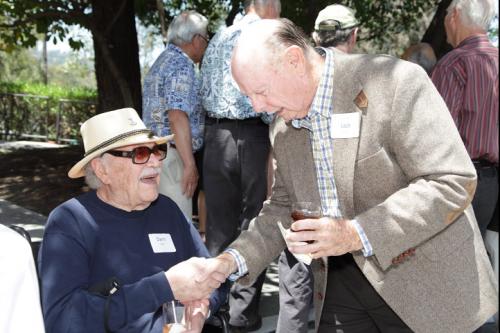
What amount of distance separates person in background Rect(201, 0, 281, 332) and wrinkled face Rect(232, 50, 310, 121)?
6.50ft

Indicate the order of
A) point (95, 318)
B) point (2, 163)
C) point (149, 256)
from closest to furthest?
1. point (95, 318)
2. point (149, 256)
3. point (2, 163)

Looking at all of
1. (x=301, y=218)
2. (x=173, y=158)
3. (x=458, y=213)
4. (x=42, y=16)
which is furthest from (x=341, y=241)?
(x=42, y=16)

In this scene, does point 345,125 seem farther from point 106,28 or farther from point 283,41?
point 106,28

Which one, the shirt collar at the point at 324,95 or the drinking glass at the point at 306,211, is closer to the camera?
the drinking glass at the point at 306,211

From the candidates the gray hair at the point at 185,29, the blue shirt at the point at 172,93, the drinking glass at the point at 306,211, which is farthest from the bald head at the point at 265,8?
the drinking glass at the point at 306,211

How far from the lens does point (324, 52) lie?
2.29 metres

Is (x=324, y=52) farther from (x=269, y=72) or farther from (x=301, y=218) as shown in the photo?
(x=301, y=218)

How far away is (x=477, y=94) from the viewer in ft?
12.1

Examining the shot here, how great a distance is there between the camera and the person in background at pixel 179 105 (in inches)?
181

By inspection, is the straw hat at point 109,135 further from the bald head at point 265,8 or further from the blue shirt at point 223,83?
the bald head at point 265,8

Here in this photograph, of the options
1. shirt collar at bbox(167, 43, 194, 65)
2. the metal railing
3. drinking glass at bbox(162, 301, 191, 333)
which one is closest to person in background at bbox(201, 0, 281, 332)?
shirt collar at bbox(167, 43, 194, 65)

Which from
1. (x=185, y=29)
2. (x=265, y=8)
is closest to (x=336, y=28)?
(x=265, y=8)

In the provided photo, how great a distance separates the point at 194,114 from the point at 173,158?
0.36 metres

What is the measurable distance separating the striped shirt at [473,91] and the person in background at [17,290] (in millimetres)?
2612
